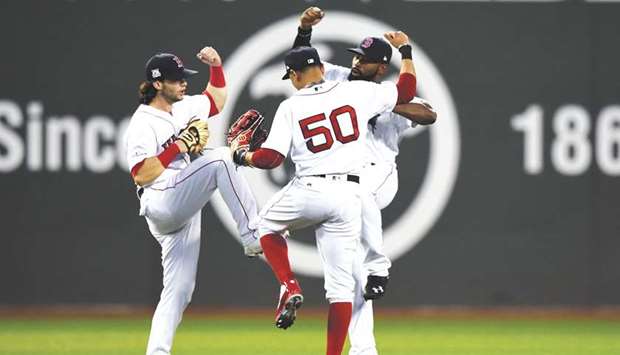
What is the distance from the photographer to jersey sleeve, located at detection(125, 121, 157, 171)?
7.23 m

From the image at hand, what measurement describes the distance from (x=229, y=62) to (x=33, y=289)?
2723 mm

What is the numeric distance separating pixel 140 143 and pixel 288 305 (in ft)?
4.11

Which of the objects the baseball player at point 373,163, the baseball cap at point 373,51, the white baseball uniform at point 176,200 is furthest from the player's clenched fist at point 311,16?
the white baseball uniform at point 176,200

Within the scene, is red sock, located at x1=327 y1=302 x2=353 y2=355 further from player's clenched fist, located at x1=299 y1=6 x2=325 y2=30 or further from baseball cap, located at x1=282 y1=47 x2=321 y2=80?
player's clenched fist, located at x1=299 y1=6 x2=325 y2=30

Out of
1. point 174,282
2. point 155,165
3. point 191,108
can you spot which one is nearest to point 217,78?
point 191,108

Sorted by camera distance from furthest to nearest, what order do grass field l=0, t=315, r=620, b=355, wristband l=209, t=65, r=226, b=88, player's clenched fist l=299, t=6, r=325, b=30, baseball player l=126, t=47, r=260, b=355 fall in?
grass field l=0, t=315, r=620, b=355
wristband l=209, t=65, r=226, b=88
player's clenched fist l=299, t=6, r=325, b=30
baseball player l=126, t=47, r=260, b=355

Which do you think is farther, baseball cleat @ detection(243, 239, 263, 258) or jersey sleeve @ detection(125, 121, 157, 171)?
baseball cleat @ detection(243, 239, 263, 258)

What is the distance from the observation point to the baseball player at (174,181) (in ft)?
23.7

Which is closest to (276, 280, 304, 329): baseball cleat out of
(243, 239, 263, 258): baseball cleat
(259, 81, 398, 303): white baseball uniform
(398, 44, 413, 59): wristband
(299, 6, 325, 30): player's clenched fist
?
(259, 81, 398, 303): white baseball uniform

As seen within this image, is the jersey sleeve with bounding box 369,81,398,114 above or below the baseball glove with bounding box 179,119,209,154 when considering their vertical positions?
above

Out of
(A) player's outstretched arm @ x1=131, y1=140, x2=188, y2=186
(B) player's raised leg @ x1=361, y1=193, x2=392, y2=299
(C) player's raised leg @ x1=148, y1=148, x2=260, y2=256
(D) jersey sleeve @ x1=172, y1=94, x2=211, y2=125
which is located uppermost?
(D) jersey sleeve @ x1=172, y1=94, x2=211, y2=125

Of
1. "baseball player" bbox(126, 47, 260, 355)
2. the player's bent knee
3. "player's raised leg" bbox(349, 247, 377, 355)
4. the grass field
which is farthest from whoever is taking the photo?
the grass field

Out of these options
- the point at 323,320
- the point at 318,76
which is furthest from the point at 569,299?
the point at 318,76

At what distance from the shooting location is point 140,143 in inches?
286
